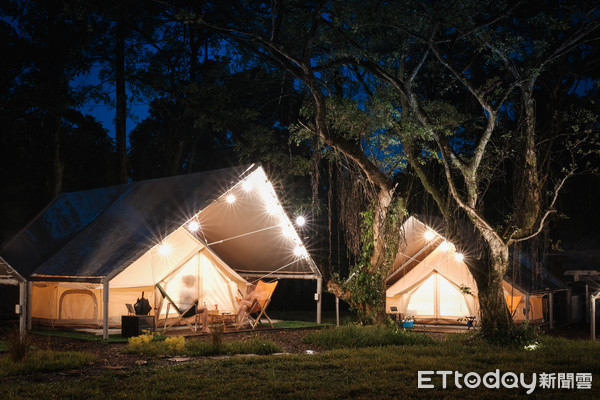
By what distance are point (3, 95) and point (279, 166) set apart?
719 cm

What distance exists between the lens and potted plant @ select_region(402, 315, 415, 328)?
12.1 metres

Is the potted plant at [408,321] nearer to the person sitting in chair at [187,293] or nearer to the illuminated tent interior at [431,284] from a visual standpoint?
the illuminated tent interior at [431,284]

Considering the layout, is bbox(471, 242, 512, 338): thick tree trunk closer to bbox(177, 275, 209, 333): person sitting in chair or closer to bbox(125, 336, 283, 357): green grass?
bbox(125, 336, 283, 357): green grass

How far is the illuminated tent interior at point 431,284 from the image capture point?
12977mm

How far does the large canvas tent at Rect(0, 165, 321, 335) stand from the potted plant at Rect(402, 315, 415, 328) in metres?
1.80

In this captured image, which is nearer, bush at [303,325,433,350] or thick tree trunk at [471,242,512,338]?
bush at [303,325,433,350]

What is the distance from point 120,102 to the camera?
1791cm

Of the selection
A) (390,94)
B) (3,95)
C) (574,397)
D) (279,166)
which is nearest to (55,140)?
(3,95)

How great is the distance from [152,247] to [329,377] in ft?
14.5

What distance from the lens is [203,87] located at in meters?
16.2

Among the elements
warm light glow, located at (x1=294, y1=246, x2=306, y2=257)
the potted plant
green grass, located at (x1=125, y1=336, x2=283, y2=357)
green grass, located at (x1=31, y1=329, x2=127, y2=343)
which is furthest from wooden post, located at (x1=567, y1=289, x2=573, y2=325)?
green grass, located at (x1=31, y1=329, x2=127, y2=343)

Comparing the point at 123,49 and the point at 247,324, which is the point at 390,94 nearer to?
the point at 247,324

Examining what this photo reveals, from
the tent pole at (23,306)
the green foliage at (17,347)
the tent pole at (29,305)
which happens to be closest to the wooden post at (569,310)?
the tent pole at (29,305)

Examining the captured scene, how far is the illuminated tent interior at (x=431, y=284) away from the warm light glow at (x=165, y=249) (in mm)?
4481
